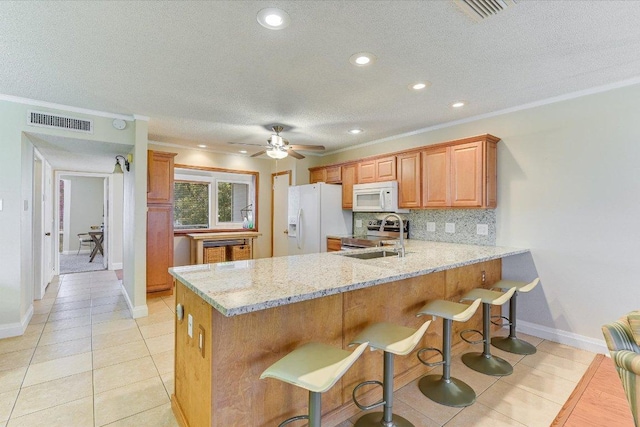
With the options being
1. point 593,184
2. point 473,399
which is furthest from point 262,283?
point 593,184

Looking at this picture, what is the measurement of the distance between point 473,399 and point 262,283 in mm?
1698

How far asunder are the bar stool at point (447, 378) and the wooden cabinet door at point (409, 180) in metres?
1.95

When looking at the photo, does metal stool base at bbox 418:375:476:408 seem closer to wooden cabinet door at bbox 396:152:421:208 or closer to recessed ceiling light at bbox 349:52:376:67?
wooden cabinet door at bbox 396:152:421:208

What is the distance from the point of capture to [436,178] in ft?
12.3

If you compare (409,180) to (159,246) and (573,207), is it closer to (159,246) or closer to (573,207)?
(573,207)

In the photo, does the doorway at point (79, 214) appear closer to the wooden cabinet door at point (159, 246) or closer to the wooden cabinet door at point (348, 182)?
the wooden cabinet door at point (159, 246)

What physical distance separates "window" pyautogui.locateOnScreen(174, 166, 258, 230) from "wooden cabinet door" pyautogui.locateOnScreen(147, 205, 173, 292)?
988 millimetres

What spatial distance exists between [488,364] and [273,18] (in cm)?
302

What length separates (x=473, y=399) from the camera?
2.11 metres

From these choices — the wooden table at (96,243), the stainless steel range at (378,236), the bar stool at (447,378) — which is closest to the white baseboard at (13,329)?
the stainless steel range at (378,236)

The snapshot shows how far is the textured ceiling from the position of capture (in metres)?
1.78

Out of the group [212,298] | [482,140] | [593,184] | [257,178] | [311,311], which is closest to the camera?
[212,298]

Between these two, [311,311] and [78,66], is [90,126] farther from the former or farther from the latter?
[311,311]

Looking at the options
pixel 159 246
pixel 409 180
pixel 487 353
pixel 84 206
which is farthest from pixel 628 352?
pixel 84 206
